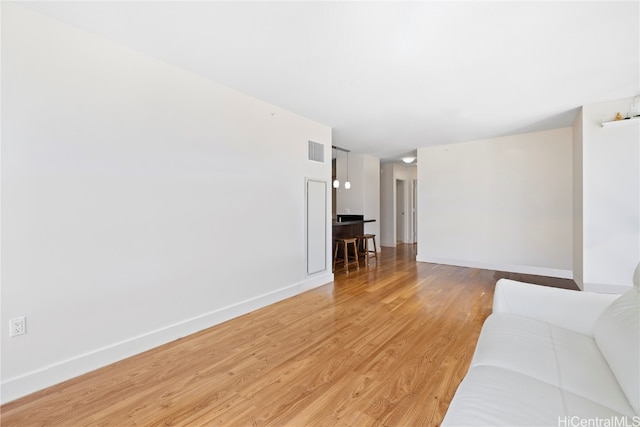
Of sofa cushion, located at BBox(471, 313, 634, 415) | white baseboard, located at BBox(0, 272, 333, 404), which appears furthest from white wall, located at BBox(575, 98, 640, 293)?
white baseboard, located at BBox(0, 272, 333, 404)

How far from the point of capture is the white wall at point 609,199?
3328 millimetres

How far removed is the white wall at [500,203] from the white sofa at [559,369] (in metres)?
3.80

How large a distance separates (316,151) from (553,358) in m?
3.62

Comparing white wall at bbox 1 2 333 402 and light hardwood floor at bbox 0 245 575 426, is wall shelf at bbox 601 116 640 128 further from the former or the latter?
white wall at bbox 1 2 333 402

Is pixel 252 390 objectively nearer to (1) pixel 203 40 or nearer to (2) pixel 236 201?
(2) pixel 236 201

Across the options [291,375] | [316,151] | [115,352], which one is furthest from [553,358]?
[316,151]

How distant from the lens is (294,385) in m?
1.88

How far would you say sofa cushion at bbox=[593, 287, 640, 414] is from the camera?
103 cm

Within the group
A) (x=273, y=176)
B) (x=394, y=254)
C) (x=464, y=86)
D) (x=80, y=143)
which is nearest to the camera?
(x=80, y=143)

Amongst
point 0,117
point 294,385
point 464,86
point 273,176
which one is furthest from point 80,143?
point 464,86

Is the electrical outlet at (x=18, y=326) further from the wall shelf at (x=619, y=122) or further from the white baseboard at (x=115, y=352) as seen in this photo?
the wall shelf at (x=619, y=122)

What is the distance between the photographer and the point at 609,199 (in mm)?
3449

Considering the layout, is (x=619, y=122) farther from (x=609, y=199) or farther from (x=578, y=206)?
(x=578, y=206)

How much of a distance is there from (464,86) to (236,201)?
2.86 metres
